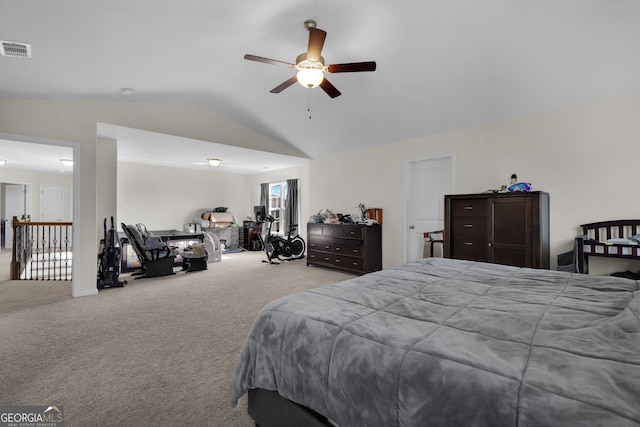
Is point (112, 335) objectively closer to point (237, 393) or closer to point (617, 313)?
point (237, 393)

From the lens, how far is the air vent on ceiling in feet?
9.32

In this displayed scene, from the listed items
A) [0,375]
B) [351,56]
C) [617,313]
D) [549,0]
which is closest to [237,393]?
[617,313]

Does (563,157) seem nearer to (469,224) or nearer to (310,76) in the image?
(469,224)

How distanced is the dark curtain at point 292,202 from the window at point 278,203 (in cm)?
44

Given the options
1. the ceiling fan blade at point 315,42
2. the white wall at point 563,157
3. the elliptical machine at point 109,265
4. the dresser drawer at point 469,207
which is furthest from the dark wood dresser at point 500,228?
the elliptical machine at point 109,265

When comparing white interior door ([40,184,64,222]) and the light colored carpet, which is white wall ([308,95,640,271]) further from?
white interior door ([40,184,64,222])

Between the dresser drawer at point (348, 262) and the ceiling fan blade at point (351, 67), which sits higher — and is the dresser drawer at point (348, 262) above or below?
below

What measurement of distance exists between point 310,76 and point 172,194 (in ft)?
23.8

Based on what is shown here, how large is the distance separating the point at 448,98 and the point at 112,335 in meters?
4.76

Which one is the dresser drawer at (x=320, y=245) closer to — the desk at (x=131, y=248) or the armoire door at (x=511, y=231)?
the desk at (x=131, y=248)

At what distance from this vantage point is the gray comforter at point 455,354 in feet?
2.58

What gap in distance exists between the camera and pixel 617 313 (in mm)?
1304

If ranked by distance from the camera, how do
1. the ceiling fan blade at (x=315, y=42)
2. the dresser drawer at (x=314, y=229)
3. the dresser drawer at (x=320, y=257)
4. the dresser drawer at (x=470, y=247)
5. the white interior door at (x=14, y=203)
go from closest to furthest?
the ceiling fan blade at (x=315, y=42), the dresser drawer at (x=470, y=247), the dresser drawer at (x=320, y=257), the dresser drawer at (x=314, y=229), the white interior door at (x=14, y=203)

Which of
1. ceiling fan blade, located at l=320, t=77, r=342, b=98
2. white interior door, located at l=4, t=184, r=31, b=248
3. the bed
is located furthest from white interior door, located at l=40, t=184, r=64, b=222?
the bed
